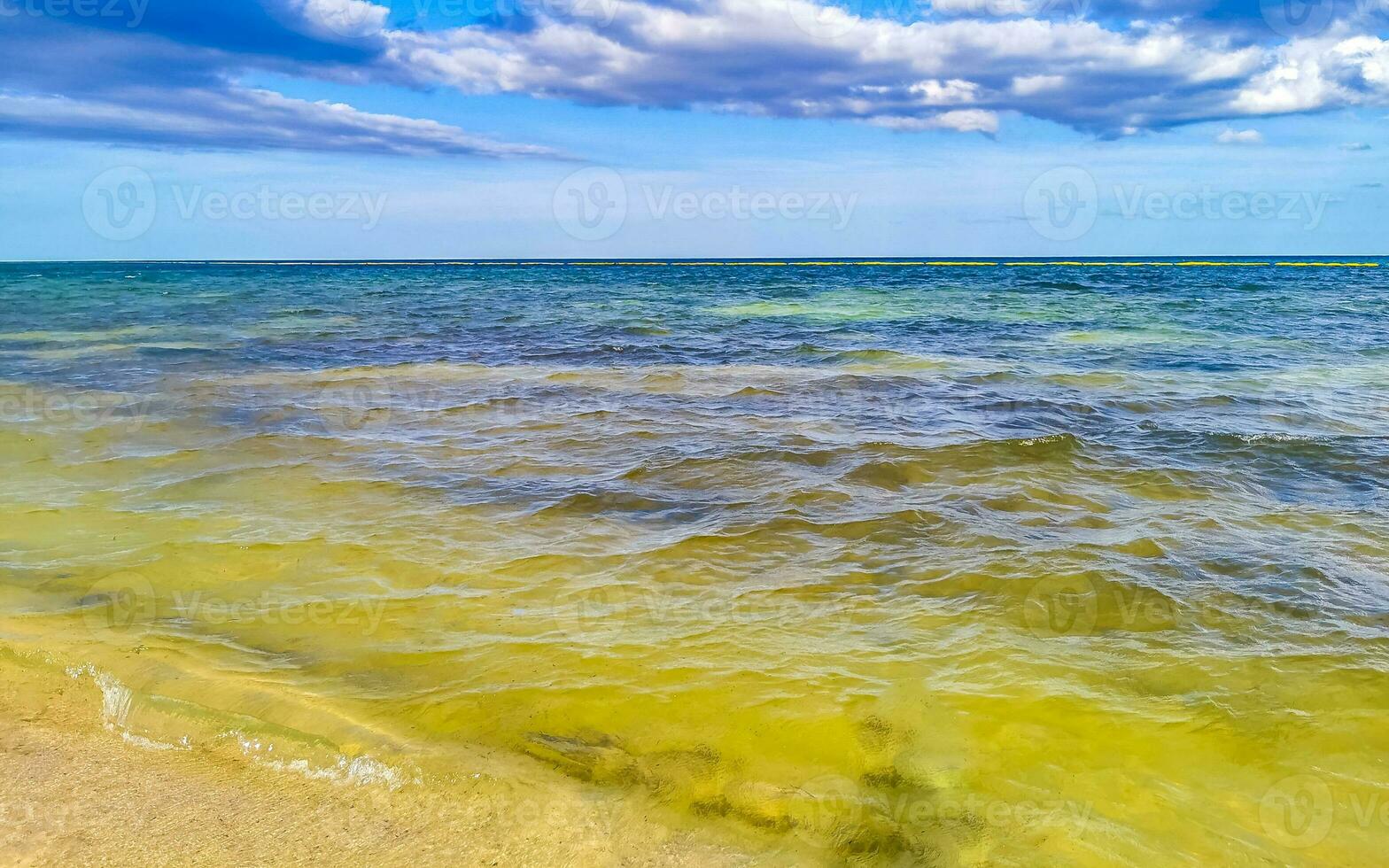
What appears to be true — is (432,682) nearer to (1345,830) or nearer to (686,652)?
(686,652)

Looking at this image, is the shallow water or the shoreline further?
the shallow water

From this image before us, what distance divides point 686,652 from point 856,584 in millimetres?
1298

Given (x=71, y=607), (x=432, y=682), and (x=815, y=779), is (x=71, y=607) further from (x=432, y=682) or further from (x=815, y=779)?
(x=815, y=779)

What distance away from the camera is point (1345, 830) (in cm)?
285

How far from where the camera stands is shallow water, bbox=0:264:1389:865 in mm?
3094

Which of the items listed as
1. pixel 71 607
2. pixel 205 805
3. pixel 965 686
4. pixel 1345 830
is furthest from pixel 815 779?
pixel 71 607

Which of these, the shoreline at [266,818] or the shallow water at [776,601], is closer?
the shoreline at [266,818]

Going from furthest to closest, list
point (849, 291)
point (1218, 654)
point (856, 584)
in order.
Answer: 1. point (849, 291)
2. point (856, 584)
3. point (1218, 654)

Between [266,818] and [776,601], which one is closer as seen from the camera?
[266,818]

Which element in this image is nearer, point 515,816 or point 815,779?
point 515,816

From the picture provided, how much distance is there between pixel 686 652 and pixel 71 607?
126 inches

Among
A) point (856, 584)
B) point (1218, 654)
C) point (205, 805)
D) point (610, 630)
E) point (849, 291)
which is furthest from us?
point (849, 291)

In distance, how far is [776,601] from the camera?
183 inches

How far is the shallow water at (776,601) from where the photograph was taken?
10.2 ft
